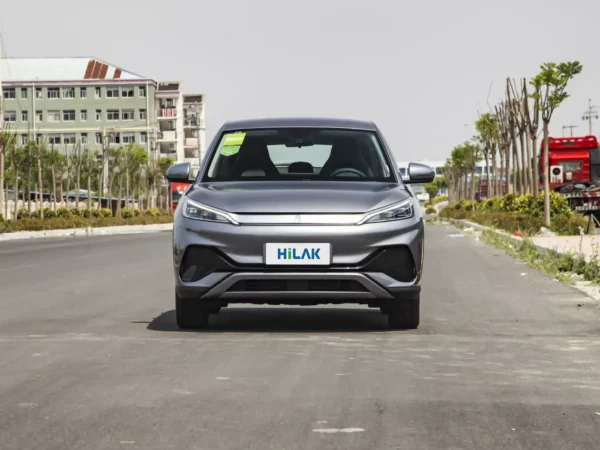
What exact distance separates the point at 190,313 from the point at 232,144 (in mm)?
1631

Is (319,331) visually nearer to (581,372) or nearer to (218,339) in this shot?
(218,339)

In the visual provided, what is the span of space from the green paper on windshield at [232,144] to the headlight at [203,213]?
3.53ft

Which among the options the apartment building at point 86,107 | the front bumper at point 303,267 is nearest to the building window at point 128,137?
the apartment building at point 86,107

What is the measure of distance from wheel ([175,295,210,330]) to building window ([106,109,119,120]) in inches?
5187

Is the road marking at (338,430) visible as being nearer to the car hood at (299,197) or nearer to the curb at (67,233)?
the car hood at (299,197)

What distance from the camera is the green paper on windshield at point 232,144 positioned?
9859 millimetres

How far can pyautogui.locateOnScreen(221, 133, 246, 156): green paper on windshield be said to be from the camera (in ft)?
32.3

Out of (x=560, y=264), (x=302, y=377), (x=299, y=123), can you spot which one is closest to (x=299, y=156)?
(x=299, y=123)

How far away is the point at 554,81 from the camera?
35.6 meters

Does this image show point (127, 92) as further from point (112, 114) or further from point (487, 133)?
point (487, 133)

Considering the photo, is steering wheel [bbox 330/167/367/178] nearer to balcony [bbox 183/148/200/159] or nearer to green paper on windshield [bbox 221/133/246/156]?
green paper on windshield [bbox 221/133/246/156]

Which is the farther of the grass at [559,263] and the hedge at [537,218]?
the hedge at [537,218]

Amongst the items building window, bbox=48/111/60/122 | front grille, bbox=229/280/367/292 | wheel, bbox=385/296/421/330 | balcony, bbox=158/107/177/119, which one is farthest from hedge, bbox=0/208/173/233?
balcony, bbox=158/107/177/119

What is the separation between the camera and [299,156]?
995 centimetres
